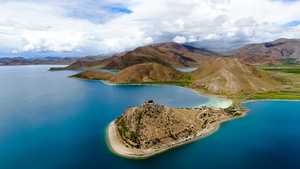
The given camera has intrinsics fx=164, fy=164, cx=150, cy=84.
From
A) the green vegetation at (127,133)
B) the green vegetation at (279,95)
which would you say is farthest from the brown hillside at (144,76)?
the green vegetation at (127,133)

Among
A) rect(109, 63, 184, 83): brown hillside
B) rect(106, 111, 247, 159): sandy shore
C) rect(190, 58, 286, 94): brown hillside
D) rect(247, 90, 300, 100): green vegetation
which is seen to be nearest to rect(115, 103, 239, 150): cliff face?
rect(106, 111, 247, 159): sandy shore

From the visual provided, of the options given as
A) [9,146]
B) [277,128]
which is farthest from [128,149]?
[277,128]

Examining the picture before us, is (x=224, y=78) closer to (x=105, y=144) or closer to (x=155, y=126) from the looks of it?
(x=155, y=126)

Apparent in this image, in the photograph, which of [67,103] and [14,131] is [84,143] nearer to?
[14,131]

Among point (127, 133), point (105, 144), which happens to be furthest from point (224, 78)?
point (105, 144)

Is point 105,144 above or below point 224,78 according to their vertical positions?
below

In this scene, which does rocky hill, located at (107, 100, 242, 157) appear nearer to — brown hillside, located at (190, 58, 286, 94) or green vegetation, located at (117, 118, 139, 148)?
green vegetation, located at (117, 118, 139, 148)
